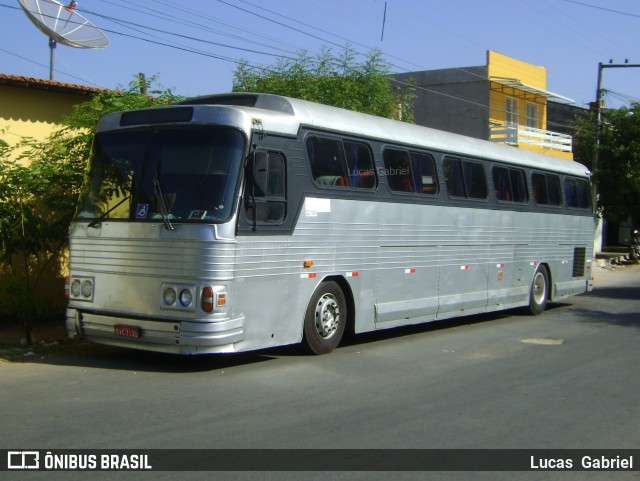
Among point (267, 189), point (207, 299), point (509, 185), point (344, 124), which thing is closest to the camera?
point (207, 299)

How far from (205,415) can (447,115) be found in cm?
2797

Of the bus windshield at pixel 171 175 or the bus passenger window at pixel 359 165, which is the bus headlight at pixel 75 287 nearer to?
the bus windshield at pixel 171 175

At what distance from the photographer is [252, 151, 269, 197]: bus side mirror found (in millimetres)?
8766

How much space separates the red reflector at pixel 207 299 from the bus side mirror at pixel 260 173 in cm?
130

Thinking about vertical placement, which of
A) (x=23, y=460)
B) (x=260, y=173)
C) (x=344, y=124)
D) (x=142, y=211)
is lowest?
(x=23, y=460)

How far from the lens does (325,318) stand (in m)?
10.1

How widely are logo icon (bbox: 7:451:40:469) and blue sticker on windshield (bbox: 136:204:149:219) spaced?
358 cm

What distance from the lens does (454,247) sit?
42.9 ft

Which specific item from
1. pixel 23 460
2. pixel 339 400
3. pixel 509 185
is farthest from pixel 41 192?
pixel 509 185

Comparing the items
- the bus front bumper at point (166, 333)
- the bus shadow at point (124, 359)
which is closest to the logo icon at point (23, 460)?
the bus front bumper at point (166, 333)

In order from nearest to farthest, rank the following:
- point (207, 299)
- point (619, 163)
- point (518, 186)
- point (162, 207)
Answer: point (207, 299), point (162, 207), point (518, 186), point (619, 163)

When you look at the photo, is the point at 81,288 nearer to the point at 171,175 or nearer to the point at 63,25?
the point at 171,175

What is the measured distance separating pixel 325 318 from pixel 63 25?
9168 millimetres

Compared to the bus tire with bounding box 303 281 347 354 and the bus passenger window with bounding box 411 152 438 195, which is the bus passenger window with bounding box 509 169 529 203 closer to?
the bus passenger window with bounding box 411 152 438 195
